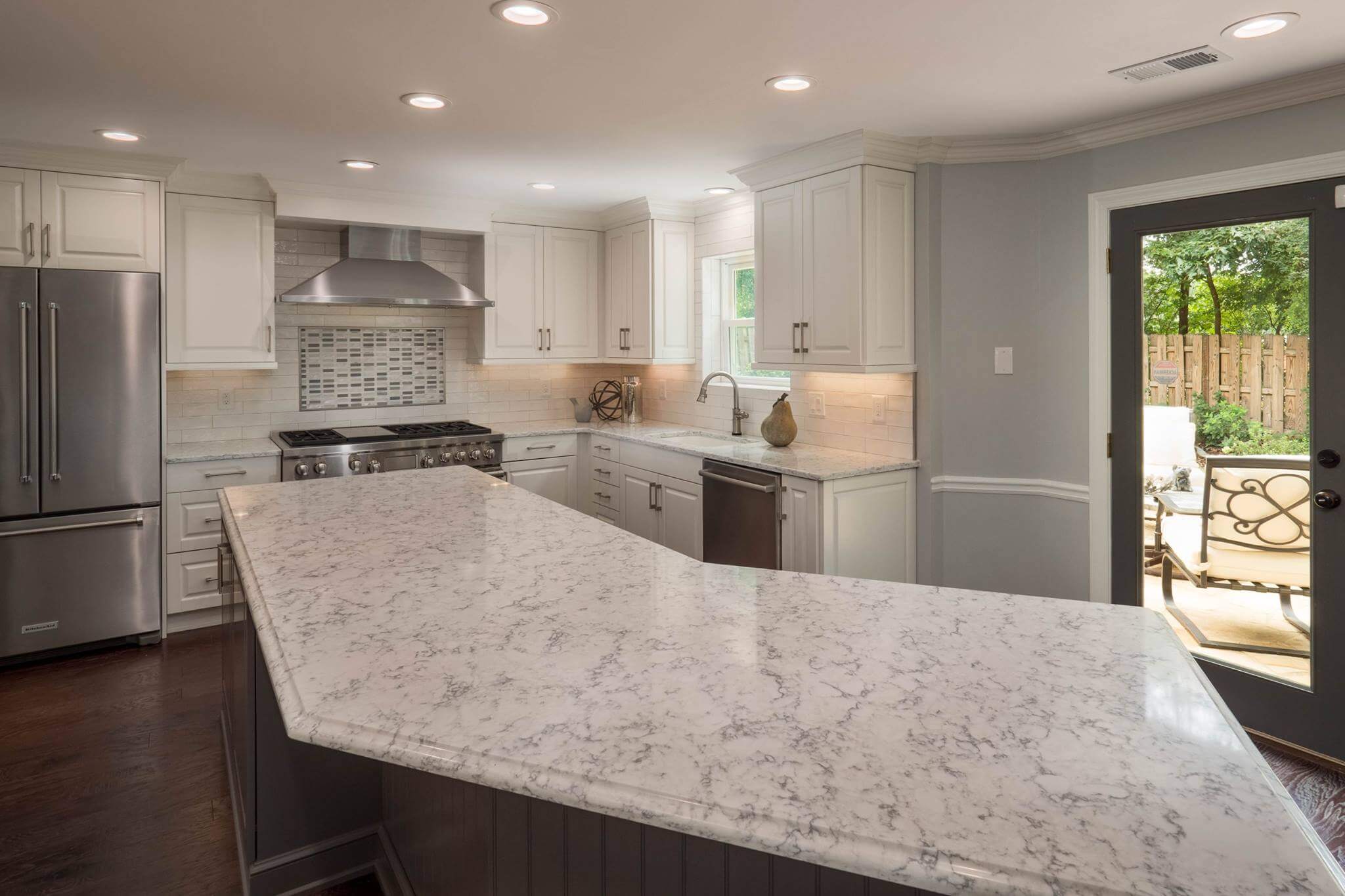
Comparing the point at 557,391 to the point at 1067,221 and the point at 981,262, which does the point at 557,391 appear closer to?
the point at 981,262

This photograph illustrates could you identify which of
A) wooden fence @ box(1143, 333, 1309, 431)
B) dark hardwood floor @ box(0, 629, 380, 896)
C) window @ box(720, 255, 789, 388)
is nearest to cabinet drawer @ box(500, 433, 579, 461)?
window @ box(720, 255, 789, 388)

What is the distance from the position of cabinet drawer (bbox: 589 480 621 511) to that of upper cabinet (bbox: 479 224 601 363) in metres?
0.91

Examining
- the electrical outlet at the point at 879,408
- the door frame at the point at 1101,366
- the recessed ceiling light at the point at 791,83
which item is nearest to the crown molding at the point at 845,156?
the recessed ceiling light at the point at 791,83

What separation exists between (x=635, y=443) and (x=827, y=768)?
4073mm

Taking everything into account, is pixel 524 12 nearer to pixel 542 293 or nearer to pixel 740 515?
pixel 740 515

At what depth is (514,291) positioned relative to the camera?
5.42m

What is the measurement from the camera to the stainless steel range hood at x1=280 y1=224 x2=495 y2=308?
4.67 metres

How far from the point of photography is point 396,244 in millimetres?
5039

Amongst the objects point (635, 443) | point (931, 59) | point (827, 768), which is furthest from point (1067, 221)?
point (827, 768)

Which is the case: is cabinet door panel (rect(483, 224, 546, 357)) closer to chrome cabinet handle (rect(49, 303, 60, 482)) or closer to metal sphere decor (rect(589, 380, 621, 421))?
metal sphere decor (rect(589, 380, 621, 421))

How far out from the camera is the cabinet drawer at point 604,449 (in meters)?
5.20

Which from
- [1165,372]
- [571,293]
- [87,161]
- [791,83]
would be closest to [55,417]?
[87,161]

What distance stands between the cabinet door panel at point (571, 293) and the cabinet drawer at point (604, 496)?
0.95 metres

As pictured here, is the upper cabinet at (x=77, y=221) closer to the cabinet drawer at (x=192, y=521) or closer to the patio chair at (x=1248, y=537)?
the cabinet drawer at (x=192, y=521)
